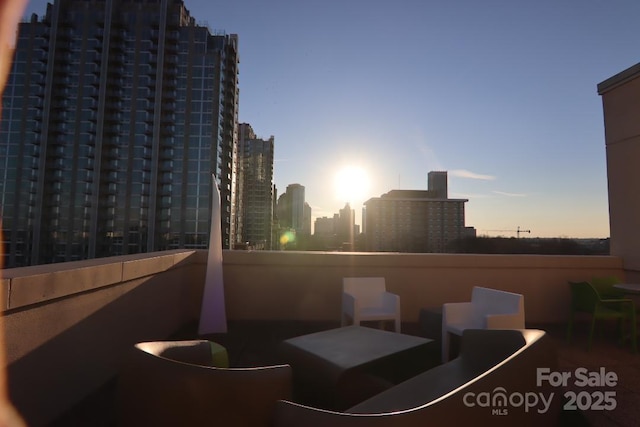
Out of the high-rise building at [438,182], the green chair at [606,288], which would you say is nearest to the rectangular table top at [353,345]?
the green chair at [606,288]

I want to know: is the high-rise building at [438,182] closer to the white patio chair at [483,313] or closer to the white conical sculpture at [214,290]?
the white patio chair at [483,313]

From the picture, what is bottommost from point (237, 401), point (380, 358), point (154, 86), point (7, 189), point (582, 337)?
point (582, 337)

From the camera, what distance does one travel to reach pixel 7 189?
6788 cm

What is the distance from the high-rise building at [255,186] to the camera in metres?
100

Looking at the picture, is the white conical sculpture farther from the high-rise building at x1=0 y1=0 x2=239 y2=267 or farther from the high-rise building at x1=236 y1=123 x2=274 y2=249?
the high-rise building at x1=236 y1=123 x2=274 y2=249

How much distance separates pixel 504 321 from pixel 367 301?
184cm

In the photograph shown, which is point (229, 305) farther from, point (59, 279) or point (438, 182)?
point (438, 182)

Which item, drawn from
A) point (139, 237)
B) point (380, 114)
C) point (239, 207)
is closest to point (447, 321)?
point (380, 114)

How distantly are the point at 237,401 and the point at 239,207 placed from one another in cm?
8944

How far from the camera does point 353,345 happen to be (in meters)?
3.16

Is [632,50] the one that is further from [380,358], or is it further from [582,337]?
[380,358]

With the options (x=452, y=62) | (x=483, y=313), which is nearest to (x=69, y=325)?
(x=483, y=313)

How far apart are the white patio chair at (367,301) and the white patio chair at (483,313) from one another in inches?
30.0

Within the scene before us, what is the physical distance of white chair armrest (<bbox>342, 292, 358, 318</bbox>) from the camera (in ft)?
14.7
